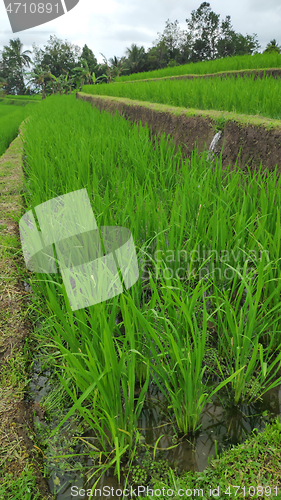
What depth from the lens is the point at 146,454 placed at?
0.92 metres

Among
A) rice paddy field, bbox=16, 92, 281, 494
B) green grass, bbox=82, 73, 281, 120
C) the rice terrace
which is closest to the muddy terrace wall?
green grass, bbox=82, 73, 281, 120

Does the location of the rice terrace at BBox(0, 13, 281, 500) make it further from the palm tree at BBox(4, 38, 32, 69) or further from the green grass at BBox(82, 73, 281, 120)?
the palm tree at BBox(4, 38, 32, 69)

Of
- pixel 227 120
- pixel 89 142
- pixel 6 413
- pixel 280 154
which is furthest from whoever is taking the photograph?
pixel 89 142

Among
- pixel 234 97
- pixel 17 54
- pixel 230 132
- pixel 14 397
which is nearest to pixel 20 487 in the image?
pixel 14 397

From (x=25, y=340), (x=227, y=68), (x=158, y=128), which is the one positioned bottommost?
(x=25, y=340)

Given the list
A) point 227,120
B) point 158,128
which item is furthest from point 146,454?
point 158,128

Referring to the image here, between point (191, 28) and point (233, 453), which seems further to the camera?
point (191, 28)

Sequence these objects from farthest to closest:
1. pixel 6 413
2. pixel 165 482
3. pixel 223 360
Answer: pixel 223 360 → pixel 6 413 → pixel 165 482

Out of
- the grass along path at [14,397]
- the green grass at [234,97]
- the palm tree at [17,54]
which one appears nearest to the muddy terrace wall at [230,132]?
the green grass at [234,97]

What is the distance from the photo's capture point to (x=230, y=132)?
8.03ft

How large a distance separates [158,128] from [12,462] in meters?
3.56

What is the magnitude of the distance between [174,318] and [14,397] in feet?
1.99

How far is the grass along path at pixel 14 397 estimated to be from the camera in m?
0.81

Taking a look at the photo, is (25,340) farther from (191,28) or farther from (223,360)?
(191,28)
